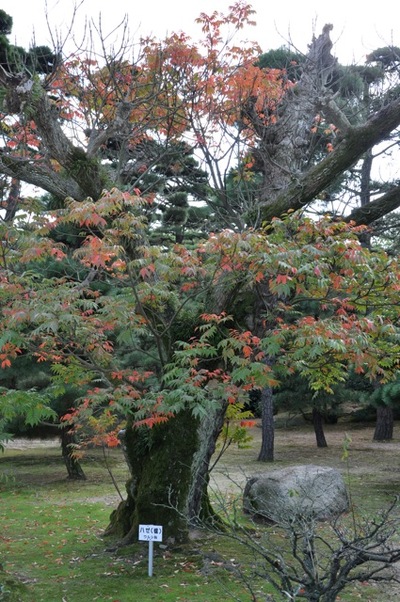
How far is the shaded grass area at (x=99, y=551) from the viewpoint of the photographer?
6289 mm

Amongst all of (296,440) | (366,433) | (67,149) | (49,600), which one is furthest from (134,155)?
(366,433)

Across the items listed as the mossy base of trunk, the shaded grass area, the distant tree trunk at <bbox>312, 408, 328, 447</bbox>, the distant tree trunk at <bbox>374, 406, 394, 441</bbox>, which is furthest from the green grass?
the distant tree trunk at <bbox>374, 406, 394, 441</bbox>

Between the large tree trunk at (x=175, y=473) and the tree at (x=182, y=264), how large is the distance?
19 millimetres

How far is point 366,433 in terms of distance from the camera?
2472 centimetres

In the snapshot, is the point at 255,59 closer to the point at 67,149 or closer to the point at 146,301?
the point at 67,149

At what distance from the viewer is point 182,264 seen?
6445mm

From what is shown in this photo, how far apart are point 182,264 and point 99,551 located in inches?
161

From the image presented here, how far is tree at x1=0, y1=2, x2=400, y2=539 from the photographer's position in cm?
621

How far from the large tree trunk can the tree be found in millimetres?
19

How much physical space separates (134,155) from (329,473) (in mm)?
6472

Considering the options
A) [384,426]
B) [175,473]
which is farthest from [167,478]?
[384,426]

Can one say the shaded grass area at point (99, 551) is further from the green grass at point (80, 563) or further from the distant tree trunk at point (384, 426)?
the distant tree trunk at point (384, 426)

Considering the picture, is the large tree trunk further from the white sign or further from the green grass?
the white sign

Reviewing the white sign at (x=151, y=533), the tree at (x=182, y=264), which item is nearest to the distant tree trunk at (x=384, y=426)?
the tree at (x=182, y=264)
